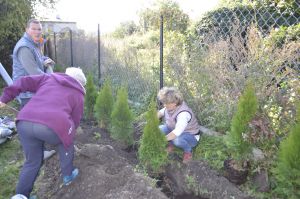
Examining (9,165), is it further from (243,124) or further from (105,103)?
(243,124)

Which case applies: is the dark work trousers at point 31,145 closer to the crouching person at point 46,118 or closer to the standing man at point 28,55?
the crouching person at point 46,118

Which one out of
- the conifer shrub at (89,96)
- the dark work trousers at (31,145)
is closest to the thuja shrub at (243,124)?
the dark work trousers at (31,145)

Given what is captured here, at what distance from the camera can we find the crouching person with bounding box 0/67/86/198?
3.19 m

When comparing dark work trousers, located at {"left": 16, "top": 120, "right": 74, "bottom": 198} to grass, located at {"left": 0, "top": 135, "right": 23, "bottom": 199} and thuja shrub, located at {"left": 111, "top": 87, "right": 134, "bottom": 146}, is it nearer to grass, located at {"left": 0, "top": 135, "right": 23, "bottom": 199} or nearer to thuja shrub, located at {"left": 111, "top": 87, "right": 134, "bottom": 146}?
grass, located at {"left": 0, "top": 135, "right": 23, "bottom": 199}

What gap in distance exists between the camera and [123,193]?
321cm

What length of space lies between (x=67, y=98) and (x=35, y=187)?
1218 millimetres

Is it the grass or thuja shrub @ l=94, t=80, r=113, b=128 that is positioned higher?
thuja shrub @ l=94, t=80, r=113, b=128

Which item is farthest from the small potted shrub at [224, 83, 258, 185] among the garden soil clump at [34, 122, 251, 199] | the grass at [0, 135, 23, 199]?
the grass at [0, 135, 23, 199]

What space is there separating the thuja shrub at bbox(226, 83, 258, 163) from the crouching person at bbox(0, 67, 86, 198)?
1.72 m

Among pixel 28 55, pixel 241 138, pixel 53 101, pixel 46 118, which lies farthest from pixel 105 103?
pixel 241 138

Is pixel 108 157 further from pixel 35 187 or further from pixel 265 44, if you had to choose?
pixel 265 44

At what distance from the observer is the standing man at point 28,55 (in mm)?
4277

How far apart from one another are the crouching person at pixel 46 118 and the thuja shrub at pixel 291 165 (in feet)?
6.95

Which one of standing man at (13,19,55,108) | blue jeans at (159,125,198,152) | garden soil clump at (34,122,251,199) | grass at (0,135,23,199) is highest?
standing man at (13,19,55,108)
